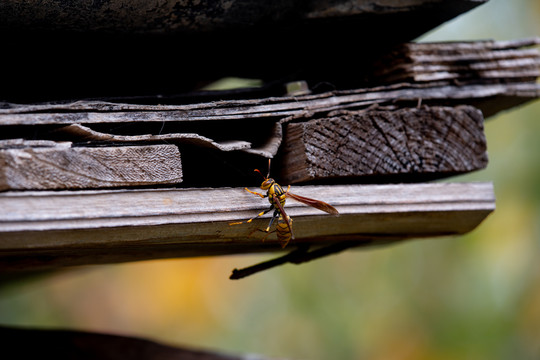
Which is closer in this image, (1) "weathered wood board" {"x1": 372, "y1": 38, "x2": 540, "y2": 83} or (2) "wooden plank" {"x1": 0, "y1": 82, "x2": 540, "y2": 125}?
(2) "wooden plank" {"x1": 0, "y1": 82, "x2": 540, "y2": 125}

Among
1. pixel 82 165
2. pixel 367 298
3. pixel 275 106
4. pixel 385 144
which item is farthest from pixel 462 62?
pixel 367 298

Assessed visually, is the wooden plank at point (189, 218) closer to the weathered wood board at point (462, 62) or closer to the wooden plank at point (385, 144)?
the wooden plank at point (385, 144)

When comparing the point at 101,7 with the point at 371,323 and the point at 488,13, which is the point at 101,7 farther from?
the point at 488,13

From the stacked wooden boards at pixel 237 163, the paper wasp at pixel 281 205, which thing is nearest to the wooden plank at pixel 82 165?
the stacked wooden boards at pixel 237 163

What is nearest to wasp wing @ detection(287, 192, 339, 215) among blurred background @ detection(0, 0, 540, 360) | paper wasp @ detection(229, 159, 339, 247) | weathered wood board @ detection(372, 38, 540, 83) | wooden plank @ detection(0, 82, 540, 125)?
paper wasp @ detection(229, 159, 339, 247)

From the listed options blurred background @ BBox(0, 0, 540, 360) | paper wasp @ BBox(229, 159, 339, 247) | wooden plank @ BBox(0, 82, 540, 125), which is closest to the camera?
wooden plank @ BBox(0, 82, 540, 125)

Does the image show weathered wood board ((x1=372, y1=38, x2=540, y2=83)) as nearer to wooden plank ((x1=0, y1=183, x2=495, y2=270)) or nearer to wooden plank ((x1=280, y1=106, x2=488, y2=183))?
wooden plank ((x1=280, y1=106, x2=488, y2=183))

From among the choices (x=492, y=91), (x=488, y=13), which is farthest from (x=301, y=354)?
(x=492, y=91)

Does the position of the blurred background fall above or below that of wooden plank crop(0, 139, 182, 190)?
below
